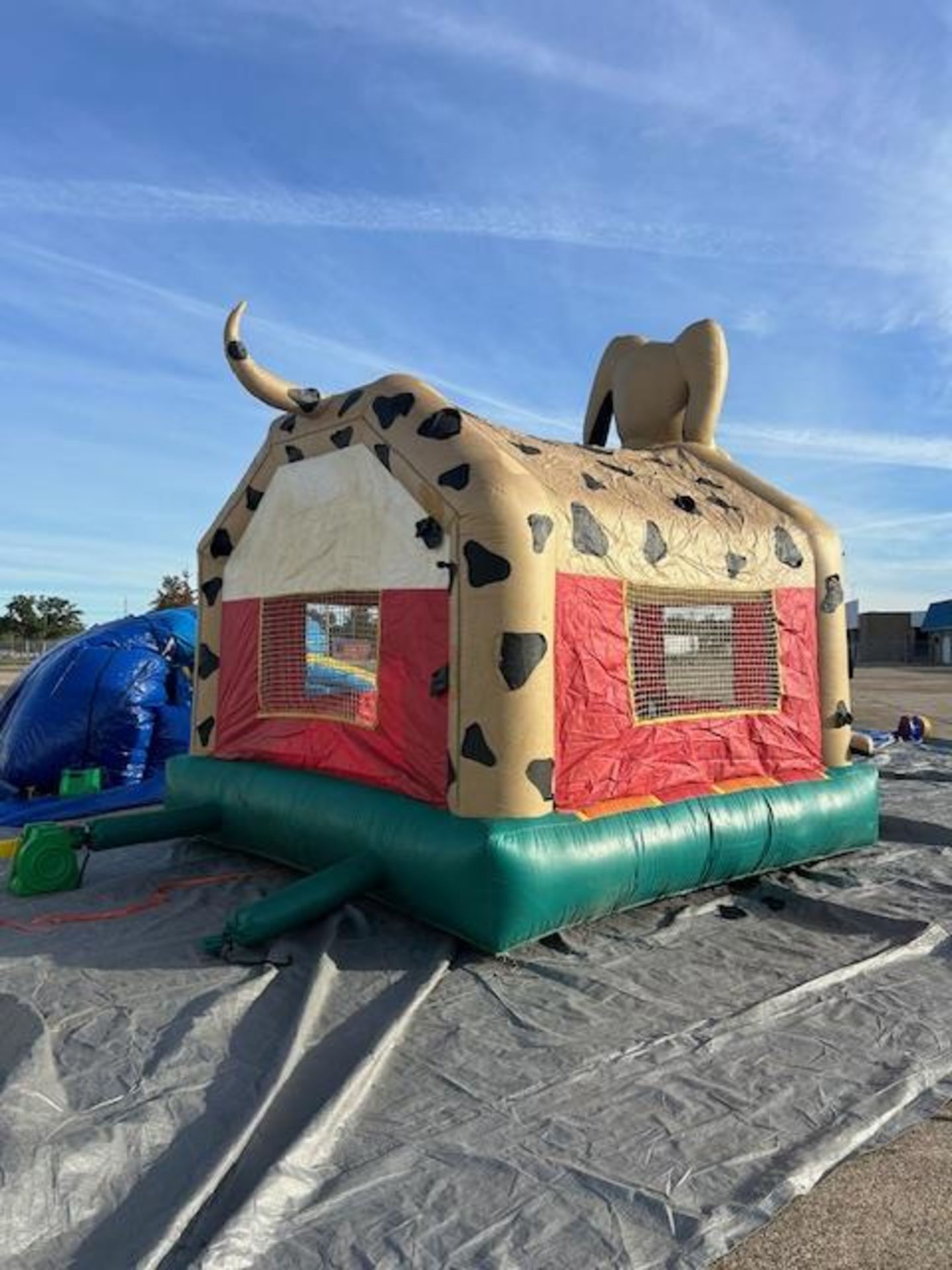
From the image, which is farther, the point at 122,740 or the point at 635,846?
the point at 122,740

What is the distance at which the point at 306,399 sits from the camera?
4.92m

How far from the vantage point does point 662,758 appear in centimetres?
455

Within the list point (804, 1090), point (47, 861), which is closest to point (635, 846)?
point (804, 1090)

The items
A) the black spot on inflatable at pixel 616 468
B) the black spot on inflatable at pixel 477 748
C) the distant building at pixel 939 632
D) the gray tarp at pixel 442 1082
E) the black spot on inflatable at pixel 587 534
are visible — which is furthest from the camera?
the distant building at pixel 939 632

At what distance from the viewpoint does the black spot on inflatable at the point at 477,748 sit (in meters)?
3.80

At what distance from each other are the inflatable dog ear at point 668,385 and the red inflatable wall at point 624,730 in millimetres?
1420

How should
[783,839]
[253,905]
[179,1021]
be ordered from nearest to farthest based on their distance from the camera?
[179,1021]
[253,905]
[783,839]

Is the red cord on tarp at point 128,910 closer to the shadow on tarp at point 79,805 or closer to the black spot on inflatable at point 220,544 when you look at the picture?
the black spot on inflatable at point 220,544

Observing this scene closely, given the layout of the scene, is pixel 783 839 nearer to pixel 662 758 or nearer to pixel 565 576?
pixel 662 758

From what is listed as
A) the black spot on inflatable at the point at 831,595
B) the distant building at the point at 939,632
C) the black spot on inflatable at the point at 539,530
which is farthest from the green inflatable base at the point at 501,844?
the distant building at the point at 939,632

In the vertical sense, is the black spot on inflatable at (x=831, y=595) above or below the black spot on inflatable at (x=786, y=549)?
below

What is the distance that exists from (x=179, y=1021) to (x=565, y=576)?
89.6 inches

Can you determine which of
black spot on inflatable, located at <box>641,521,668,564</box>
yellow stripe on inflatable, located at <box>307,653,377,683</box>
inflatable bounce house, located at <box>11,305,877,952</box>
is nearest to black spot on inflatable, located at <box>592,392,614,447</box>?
inflatable bounce house, located at <box>11,305,877,952</box>

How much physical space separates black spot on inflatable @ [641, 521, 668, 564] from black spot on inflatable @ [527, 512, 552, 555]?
0.78 meters
